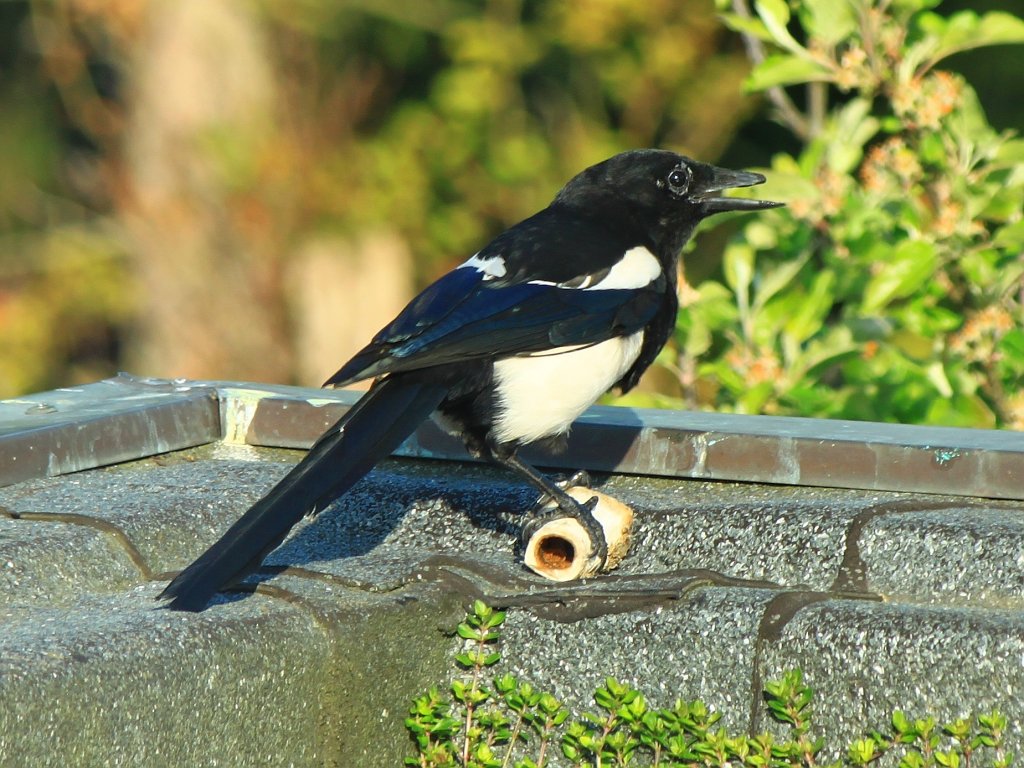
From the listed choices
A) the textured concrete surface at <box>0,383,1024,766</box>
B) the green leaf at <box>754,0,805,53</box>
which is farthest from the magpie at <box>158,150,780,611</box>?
the green leaf at <box>754,0,805,53</box>

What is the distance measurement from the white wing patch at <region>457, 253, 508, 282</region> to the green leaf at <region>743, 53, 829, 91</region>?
831 mm

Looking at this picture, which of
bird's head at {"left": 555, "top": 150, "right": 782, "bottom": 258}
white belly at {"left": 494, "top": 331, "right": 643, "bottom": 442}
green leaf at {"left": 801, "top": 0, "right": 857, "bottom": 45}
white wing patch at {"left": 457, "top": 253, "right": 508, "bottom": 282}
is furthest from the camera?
green leaf at {"left": 801, "top": 0, "right": 857, "bottom": 45}

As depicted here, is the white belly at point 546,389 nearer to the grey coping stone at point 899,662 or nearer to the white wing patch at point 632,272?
the white wing patch at point 632,272

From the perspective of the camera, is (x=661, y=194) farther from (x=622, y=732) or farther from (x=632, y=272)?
(x=622, y=732)

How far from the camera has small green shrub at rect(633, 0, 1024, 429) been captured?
3.21 m

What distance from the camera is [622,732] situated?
6.64 feet

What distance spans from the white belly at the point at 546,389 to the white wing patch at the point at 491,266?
17 cm

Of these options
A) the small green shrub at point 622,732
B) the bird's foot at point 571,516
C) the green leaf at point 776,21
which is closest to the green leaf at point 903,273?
the green leaf at point 776,21

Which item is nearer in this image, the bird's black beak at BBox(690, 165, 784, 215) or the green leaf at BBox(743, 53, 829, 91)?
the bird's black beak at BBox(690, 165, 784, 215)

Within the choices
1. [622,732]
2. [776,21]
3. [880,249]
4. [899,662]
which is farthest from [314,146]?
[899,662]

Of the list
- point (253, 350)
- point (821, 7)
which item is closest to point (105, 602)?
point (821, 7)

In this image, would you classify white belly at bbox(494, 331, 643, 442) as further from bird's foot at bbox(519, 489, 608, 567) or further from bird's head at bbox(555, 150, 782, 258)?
bird's head at bbox(555, 150, 782, 258)

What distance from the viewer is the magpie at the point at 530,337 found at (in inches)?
91.7

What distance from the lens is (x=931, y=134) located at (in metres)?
3.29
